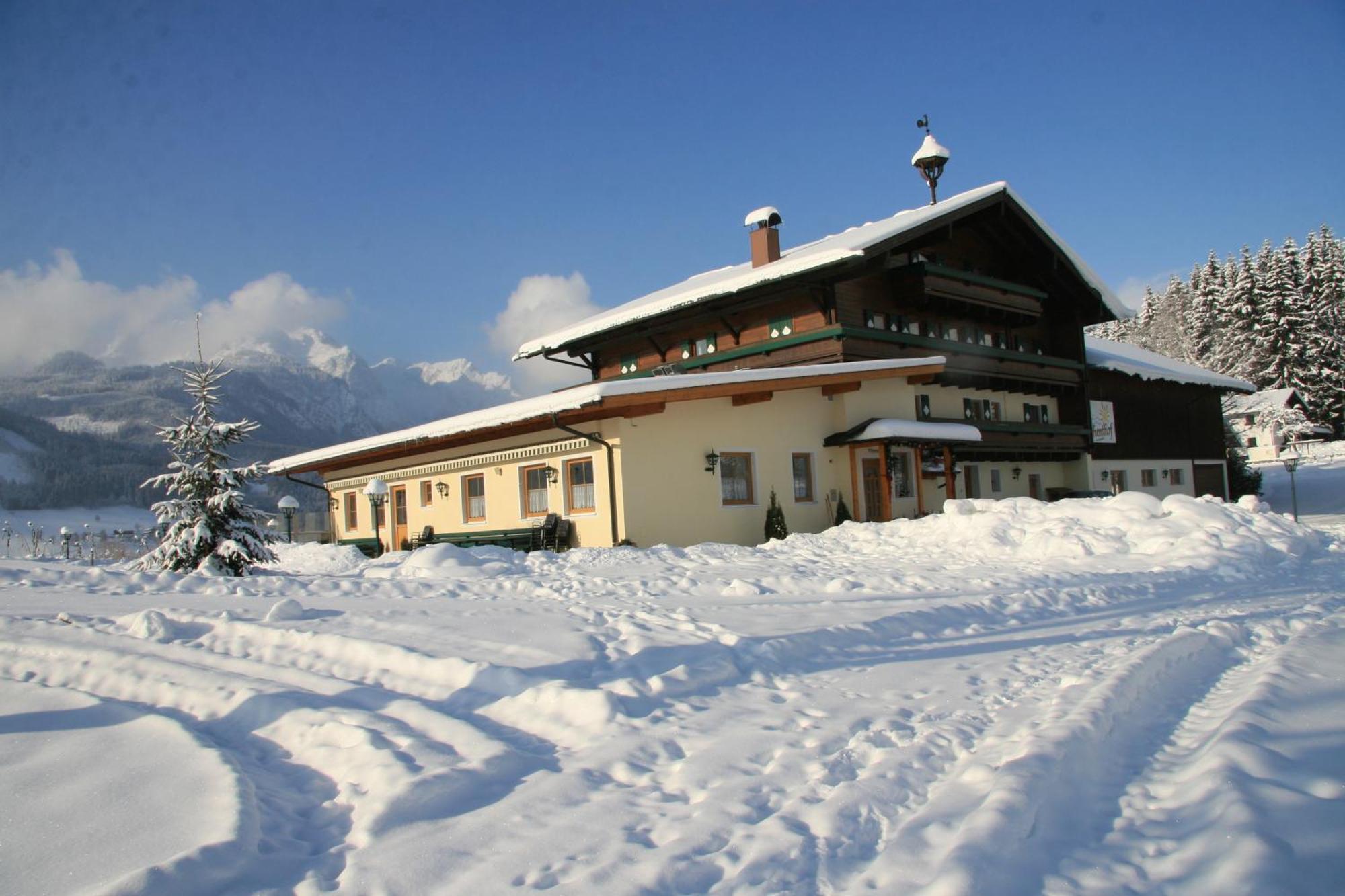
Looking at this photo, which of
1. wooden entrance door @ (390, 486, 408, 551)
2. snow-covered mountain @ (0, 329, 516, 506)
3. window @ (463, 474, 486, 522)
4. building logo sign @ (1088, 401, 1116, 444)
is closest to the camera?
window @ (463, 474, 486, 522)

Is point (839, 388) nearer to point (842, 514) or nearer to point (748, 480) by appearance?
point (842, 514)

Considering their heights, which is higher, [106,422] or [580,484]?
[106,422]

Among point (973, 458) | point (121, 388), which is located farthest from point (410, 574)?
point (121, 388)

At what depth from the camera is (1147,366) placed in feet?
104

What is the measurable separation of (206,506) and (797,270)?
1282 cm

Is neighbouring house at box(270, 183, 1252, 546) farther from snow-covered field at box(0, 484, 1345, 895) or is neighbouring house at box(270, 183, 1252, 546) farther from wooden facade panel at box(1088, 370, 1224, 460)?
snow-covered field at box(0, 484, 1345, 895)

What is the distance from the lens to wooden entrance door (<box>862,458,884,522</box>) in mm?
20156

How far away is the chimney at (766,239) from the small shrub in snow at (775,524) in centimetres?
922

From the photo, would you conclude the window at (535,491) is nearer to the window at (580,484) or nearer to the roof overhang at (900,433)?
the window at (580,484)

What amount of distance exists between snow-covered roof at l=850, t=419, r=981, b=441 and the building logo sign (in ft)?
34.3

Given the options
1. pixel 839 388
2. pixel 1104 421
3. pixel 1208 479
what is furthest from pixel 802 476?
pixel 1208 479

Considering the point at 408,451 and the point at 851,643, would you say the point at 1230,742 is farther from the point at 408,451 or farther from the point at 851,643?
the point at 408,451

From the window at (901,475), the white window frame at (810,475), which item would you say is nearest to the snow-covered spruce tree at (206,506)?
the white window frame at (810,475)

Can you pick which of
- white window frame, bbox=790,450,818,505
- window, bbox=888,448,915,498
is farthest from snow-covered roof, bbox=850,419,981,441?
white window frame, bbox=790,450,818,505
